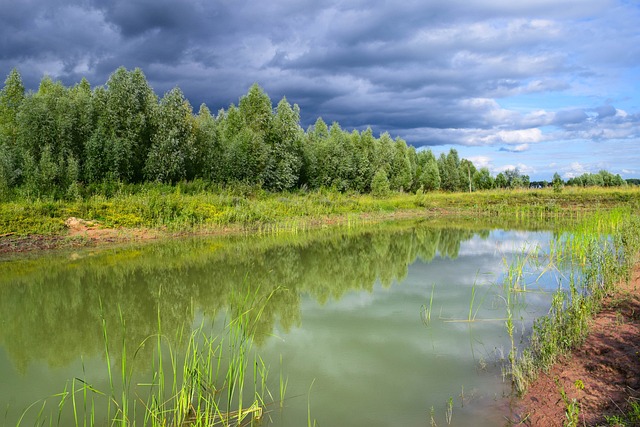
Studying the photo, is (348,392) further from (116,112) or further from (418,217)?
(418,217)

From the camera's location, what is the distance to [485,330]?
7.28 m

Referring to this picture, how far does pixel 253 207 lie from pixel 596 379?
844 inches

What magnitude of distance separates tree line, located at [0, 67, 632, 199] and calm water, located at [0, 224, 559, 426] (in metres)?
10.2

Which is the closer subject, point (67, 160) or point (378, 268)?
point (378, 268)

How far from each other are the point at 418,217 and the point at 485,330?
27.5 metres

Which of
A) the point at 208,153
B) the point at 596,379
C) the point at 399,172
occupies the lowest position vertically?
the point at 596,379

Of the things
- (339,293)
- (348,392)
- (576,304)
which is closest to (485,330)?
(576,304)

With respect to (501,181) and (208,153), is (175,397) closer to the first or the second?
(208,153)

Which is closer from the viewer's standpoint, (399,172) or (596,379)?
(596,379)

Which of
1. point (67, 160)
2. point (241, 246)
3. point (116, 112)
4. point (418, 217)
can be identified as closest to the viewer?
point (241, 246)

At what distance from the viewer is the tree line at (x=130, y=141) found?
2373cm

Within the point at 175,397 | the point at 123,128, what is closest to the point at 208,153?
the point at 123,128

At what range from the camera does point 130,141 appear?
85.5 ft

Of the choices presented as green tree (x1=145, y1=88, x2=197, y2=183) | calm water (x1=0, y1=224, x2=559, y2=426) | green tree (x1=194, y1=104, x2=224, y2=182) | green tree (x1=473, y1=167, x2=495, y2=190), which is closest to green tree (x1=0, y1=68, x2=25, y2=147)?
green tree (x1=145, y1=88, x2=197, y2=183)
